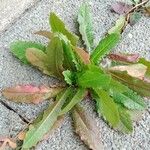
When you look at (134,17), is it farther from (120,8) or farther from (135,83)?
(135,83)

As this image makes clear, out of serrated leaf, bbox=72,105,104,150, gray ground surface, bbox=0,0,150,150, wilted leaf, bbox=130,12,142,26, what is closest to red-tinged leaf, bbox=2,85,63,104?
gray ground surface, bbox=0,0,150,150

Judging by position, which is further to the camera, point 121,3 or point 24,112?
point 121,3

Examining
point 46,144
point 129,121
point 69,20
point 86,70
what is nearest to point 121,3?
point 69,20

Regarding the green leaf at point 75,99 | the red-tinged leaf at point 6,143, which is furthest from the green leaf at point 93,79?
the red-tinged leaf at point 6,143

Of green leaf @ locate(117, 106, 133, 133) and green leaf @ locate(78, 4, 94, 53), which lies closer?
green leaf @ locate(117, 106, 133, 133)

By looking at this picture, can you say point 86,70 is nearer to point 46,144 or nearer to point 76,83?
point 76,83

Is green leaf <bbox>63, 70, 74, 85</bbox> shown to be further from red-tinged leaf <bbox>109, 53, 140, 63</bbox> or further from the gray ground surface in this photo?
red-tinged leaf <bbox>109, 53, 140, 63</bbox>

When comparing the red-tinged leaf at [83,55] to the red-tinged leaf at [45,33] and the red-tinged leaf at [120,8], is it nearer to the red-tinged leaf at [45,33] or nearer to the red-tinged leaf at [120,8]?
the red-tinged leaf at [45,33]
